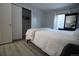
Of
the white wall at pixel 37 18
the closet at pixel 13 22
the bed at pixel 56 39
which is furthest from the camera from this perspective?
the white wall at pixel 37 18

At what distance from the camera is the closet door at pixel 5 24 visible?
1.37 m

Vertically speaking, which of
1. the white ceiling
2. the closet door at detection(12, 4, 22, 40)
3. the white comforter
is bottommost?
the white comforter

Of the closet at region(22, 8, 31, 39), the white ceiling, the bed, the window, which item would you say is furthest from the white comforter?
the white ceiling

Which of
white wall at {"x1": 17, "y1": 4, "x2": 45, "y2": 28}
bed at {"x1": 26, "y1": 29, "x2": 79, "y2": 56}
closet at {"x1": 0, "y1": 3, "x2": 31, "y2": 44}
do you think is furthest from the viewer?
white wall at {"x1": 17, "y1": 4, "x2": 45, "y2": 28}

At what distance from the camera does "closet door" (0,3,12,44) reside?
1.37 metres

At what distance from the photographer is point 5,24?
144 centimetres

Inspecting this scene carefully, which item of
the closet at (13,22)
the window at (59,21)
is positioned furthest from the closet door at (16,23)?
the window at (59,21)

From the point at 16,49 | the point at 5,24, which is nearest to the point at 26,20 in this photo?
the point at 5,24

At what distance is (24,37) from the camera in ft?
5.02

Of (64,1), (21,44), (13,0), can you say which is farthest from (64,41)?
(13,0)

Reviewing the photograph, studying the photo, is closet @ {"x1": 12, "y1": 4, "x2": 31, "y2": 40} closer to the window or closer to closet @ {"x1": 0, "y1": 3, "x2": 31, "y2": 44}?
closet @ {"x1": 0, "y1": 3, "x2": 31, "y2": 44}

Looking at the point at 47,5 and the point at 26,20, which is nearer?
the point at 47,5

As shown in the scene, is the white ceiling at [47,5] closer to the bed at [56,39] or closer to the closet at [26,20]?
the closet at [26,20]

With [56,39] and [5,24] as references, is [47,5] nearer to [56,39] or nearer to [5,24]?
[56,39]
